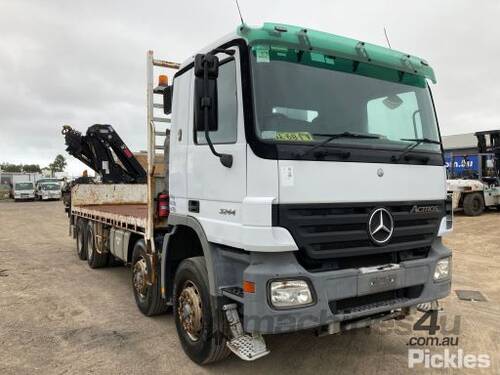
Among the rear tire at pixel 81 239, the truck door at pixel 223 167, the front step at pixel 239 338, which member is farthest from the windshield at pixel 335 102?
the rear tire at pixel 81 239

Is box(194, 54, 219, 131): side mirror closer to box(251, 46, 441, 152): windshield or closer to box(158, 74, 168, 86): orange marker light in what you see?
box(251, 46, 441, 152): windshield

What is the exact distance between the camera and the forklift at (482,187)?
53.3 feet

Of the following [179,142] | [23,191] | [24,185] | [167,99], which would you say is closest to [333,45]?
[179,142]

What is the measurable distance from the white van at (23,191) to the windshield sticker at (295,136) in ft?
124

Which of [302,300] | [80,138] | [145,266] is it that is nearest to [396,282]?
[302,300]

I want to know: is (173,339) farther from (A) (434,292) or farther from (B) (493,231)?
(B) (493,231)

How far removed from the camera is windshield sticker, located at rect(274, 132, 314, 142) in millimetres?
3064

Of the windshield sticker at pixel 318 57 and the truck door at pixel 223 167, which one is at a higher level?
the windshield sticker at pixel 318 57

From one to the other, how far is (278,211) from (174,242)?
62.1 inches

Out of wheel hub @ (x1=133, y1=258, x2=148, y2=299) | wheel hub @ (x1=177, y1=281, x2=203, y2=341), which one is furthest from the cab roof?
wheel hub @ (x1=133, y1=258, x2=148, y2=299)

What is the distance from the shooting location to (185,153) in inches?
156

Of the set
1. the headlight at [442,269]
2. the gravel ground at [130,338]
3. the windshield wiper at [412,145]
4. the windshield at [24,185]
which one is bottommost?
the gravel ground at [130,338]

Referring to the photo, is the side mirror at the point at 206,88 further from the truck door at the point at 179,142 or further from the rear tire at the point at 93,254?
the rear tire at the point at 93,254

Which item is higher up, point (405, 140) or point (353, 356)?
point (405, 140)
